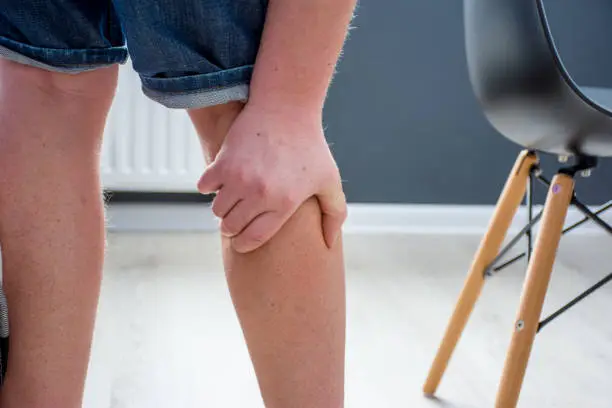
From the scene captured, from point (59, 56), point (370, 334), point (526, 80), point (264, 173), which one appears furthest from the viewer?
point (370, 334)

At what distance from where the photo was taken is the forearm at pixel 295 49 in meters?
0.51

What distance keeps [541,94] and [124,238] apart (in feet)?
4.83

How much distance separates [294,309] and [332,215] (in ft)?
0.26

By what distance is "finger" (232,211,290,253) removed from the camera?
0.51 metres

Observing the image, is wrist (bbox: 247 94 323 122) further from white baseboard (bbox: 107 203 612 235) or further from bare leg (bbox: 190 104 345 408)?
white baseboard (bbox: 107 203 612 235)

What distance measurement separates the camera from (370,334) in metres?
1.50

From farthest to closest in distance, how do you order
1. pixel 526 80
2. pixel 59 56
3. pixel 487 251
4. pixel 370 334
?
pixel 370 334 → pixel 487 251 → pixel 526 80 → pixel 59 56

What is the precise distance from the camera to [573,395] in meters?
1.25

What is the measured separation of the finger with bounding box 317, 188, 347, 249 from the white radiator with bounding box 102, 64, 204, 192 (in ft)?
5.23

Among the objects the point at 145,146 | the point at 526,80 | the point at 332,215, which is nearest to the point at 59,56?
the point at 332,215

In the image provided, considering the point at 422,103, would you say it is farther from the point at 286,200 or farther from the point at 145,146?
the point at 286,200

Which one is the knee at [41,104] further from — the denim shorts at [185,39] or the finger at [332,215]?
the finger at [332,215]

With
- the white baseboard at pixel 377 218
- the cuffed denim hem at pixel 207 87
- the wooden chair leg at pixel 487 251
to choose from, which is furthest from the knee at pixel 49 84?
the white baseboard at pixel 377 218

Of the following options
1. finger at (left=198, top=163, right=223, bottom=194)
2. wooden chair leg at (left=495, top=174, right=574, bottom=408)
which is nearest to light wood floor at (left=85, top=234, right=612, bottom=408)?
wooden chair leg at (left=495, top=174, right=574, bottom=408)
